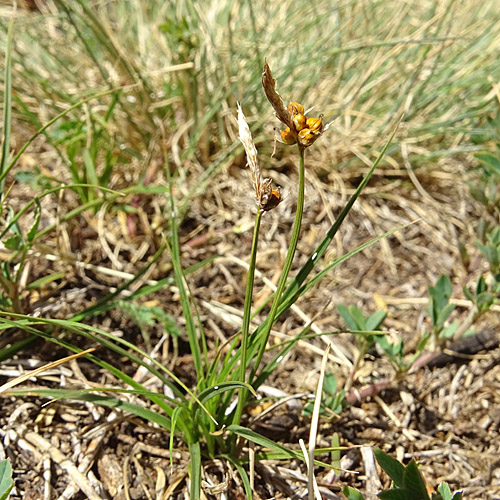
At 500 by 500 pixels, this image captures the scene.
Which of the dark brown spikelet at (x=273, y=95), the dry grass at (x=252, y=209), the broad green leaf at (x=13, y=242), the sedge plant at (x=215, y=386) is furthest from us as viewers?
the dry grass at (x=252, y=209)

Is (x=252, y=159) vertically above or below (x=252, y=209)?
above

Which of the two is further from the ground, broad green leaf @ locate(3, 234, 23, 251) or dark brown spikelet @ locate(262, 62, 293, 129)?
dark brown spikelet @ locate(262, 62, 293, 129)

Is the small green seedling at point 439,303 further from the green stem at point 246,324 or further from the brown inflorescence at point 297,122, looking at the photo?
the brown inflorescence at point 297,122

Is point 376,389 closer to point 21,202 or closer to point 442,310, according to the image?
point 442,310

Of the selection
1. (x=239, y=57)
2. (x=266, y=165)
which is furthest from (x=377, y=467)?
(x=239, y=57)

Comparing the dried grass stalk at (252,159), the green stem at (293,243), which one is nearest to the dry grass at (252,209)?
the green stem at (293,243)

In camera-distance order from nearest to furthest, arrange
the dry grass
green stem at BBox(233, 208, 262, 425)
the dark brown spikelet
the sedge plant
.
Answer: the dark brown spikelet
green stem at BBox(233, 208, 262, 425)
the sedge plant
the dry grass

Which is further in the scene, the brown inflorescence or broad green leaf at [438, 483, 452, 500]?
broad green leaf at [438, 483, 452, 500]

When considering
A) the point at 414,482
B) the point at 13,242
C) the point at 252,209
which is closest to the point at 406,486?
the point at 414,482

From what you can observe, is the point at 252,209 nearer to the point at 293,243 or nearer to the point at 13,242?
the point at 13,242

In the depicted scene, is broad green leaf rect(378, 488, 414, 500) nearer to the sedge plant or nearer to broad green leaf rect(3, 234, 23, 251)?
the sedge plant

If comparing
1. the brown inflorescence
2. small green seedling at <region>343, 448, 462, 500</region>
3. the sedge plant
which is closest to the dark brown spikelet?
the brown inflorescence
